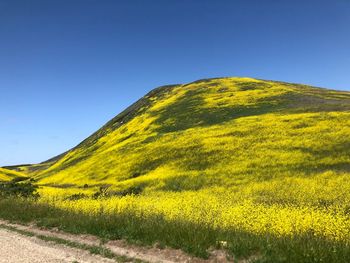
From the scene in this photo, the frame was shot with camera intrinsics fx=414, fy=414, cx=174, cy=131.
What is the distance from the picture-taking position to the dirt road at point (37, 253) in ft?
47.1

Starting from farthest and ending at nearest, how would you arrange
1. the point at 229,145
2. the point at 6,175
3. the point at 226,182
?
1. the point at 6,175
2. the point at 229,145
3. the point at 226,182

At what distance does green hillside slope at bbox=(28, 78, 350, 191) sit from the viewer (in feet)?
143

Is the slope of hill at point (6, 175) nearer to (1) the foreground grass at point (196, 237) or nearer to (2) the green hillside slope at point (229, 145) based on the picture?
(2) the green hillside slope at point (229, 145)

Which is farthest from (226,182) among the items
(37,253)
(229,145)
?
(37,253)

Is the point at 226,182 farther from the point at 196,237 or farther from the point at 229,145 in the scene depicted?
the point at 196,237

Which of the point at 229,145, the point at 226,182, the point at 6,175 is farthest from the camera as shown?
A: the point at 6,175

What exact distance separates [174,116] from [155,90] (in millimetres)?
62284

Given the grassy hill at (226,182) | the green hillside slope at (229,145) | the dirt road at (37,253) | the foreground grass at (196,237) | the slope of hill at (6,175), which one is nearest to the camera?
the foreground grass at (196,237)

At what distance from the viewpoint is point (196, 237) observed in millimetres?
15578

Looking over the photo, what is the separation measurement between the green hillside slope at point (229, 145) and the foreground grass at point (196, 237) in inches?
888

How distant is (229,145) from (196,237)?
131 ft

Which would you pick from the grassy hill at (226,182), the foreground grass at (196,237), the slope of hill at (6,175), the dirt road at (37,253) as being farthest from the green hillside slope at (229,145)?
the slope of hill at (6,175)

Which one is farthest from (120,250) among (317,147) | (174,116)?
(174,116)

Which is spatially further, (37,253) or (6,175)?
(6,175)
